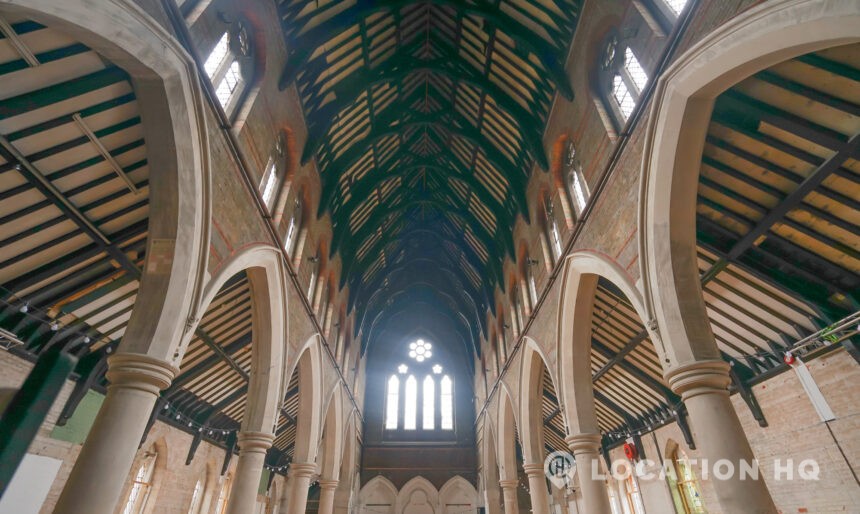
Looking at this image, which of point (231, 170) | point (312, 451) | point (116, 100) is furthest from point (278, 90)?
point (312, 451)

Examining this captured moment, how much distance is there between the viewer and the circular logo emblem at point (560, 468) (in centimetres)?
1866

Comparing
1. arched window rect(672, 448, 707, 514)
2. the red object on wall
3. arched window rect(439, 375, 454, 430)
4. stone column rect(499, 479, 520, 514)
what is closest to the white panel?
stone column rect(499, 479, 520, 514)

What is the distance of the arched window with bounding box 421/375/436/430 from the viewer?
22.4 metres

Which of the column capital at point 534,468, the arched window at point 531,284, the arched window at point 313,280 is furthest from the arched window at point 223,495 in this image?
the arched window at point 531,284

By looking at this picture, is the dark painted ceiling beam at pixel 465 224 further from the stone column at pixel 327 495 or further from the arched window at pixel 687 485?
the arched window at pixel 687 485

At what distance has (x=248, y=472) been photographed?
691cm

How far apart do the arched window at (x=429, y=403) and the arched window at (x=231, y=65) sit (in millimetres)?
19422

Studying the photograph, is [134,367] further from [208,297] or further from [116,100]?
[116,100]

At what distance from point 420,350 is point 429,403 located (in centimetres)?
296

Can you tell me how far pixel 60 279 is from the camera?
6.62 metres

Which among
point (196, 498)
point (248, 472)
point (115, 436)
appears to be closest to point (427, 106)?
point (248, 472)

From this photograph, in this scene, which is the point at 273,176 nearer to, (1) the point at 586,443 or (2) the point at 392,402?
(1) the point at 586,443

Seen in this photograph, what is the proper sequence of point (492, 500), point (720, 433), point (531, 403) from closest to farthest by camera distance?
1. point (720, 433)
2. point (531, 403)
3. point (492, 500)

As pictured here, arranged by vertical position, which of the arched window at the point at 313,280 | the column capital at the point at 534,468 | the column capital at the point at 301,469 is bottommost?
the column capital at the point at 301,469
